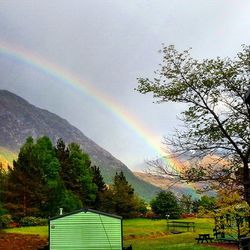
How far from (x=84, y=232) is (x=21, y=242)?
957 cm

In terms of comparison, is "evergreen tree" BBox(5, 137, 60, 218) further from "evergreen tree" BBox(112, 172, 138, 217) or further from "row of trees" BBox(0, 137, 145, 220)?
"evergreen tree" BBox(112, 172, 138, 217)

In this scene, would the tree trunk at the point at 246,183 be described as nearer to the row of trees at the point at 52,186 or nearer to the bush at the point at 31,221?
the row of trees at the point at 52,186

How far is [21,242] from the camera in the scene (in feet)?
128

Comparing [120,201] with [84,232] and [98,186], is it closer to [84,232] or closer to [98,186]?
[98,186]

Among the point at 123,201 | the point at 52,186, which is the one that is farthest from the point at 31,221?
the point at 123,201

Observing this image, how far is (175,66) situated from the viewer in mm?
15672

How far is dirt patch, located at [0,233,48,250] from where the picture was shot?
35188mm

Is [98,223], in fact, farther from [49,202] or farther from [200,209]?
[49,202]

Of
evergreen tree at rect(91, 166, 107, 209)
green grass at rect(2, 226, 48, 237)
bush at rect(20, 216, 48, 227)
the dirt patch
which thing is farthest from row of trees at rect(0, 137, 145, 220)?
the dirt patch

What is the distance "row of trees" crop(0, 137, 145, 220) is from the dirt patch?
1013 centimetres

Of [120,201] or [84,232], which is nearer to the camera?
[84,232]

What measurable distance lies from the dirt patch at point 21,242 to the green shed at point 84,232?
11.1 feet

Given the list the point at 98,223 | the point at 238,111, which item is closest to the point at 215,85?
the point at 238,111

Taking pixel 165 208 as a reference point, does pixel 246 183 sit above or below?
below
